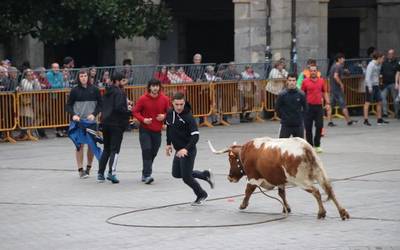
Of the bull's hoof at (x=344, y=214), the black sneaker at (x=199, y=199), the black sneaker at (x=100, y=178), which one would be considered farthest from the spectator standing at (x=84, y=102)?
the bull's hoof at (x=344, y=214)

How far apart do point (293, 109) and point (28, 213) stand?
17.4 ft

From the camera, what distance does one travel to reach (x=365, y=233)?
12.0 m

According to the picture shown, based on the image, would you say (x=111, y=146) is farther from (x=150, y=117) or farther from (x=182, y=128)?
(x=182, y=128)

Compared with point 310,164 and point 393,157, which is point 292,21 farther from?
point 310,164

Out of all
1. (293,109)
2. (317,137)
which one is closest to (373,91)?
(317,137)

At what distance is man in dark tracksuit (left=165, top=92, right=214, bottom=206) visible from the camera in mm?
14320

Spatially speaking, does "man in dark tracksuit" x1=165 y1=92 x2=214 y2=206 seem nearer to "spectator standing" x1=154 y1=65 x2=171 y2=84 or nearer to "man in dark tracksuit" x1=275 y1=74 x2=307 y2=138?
"man in dark tracksuit" x1=275 y1=74 x2=307 y2=138

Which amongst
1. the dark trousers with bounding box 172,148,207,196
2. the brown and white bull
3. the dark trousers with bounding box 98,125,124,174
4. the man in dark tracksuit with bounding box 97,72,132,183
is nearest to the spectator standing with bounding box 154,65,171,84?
the man in dark tracksuit with bounding box 97,72,132,183

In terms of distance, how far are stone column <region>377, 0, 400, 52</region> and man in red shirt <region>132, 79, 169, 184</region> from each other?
20702 millimetres

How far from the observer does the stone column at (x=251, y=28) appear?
3023 cm

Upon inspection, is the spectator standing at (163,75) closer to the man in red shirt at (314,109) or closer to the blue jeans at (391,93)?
the blue jeans at (391,93)

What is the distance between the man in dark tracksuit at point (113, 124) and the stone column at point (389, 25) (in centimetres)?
2033

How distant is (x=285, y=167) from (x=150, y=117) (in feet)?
12.8

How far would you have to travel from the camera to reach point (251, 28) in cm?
3041
